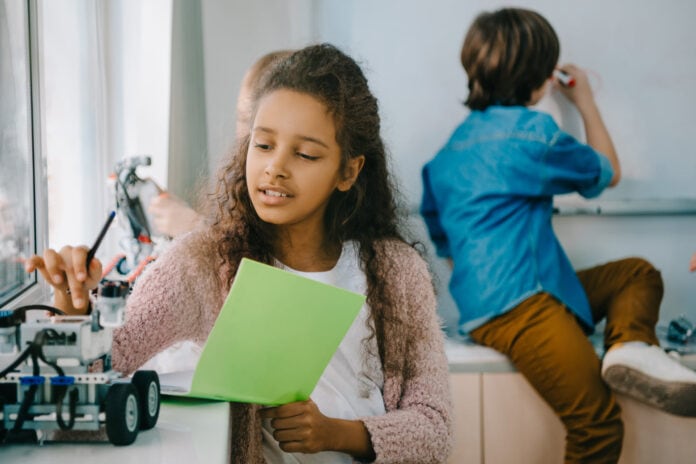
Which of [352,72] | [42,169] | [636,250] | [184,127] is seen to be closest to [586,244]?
[636,250]

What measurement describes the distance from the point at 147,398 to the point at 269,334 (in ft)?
0.36

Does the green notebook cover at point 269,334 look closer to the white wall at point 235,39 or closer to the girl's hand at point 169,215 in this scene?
the girl's hand at point 169,215

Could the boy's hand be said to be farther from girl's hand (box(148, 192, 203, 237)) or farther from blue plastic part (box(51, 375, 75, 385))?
blue plastic part (box(51, 375, 75, 385))

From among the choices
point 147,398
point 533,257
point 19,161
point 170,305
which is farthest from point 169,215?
point 533,257

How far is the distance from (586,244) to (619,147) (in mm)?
271

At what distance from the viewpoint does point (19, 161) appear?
1209 millimetres

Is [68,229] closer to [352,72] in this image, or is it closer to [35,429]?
[352,72]

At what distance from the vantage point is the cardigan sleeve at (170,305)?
78cm

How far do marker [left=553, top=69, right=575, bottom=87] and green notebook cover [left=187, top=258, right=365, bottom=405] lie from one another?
144 centimetres

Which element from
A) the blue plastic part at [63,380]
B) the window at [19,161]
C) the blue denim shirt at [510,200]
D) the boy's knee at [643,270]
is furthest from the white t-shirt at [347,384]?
the boy's knee at [643,270]

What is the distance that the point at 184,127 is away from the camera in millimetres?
1730

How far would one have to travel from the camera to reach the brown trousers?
1.60m

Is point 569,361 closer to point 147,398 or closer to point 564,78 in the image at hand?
point 564,78

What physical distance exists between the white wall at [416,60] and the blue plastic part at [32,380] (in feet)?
4.45
